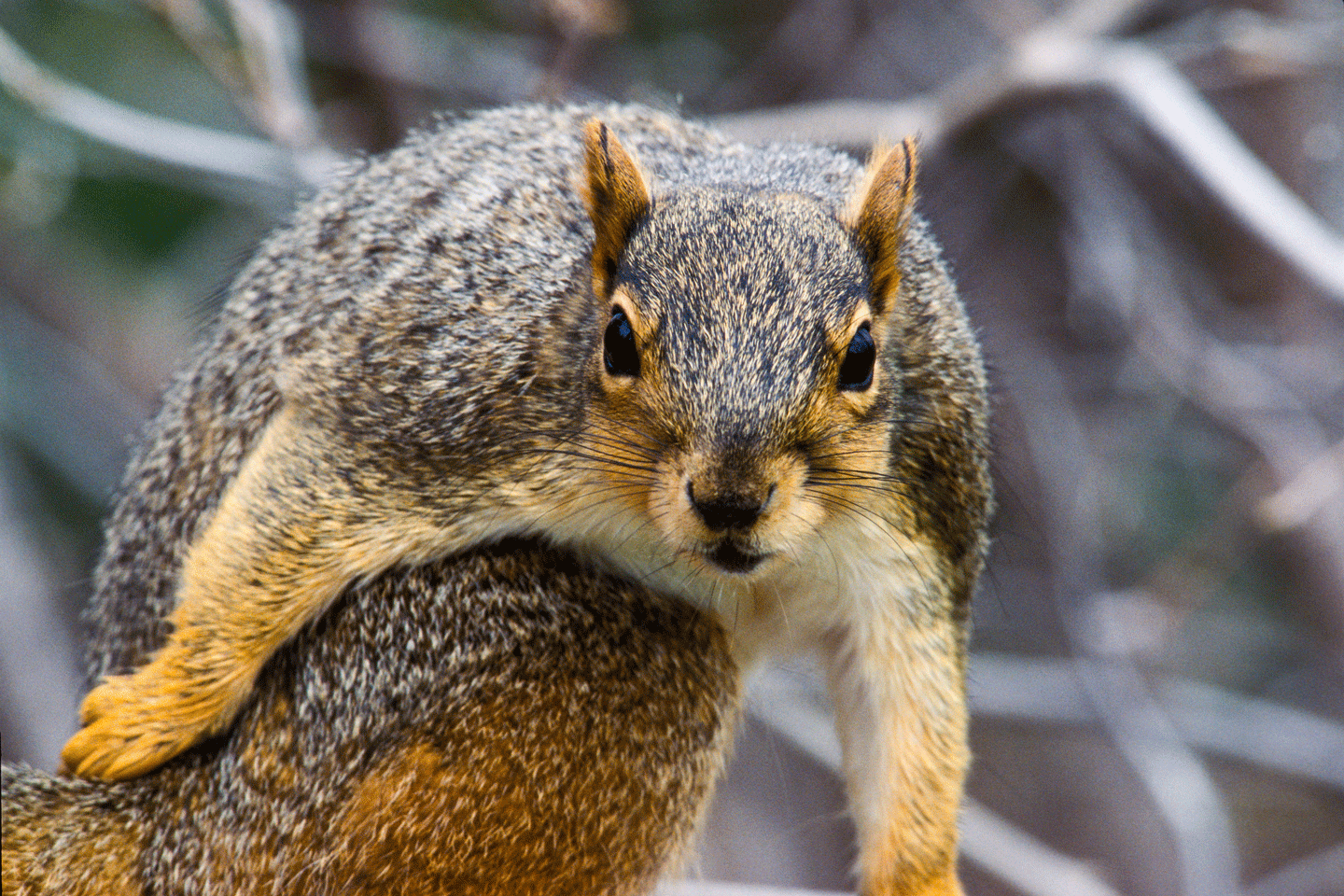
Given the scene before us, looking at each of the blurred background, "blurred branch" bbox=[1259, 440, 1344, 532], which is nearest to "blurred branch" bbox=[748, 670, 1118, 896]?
the blurred background

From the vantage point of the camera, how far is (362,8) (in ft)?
18.3

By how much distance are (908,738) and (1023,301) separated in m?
4.25

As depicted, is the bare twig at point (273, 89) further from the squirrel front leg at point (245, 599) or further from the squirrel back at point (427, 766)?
the squirrel back at point (427, 766)

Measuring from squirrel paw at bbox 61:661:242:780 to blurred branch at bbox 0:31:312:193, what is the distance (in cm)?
232

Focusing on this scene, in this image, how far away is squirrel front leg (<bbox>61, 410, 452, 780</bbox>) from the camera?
2404 millimetres

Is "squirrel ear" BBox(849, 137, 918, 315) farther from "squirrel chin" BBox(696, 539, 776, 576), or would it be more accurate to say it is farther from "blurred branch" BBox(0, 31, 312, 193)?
"blurred branch" BBox(0, 31, 312, 193)

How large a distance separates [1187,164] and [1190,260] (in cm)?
275

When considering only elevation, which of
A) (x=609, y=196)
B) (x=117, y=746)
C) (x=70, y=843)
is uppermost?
(x=609, y=196)

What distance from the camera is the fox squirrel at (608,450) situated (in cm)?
227

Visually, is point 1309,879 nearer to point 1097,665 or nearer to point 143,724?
point 1097,665

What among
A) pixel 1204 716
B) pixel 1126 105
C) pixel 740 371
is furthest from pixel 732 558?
pixel 1204 716

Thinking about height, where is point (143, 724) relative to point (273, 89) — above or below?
below

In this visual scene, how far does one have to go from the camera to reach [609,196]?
96.8 inches

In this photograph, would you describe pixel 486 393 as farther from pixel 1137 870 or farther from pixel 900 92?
pixel 1137 870
